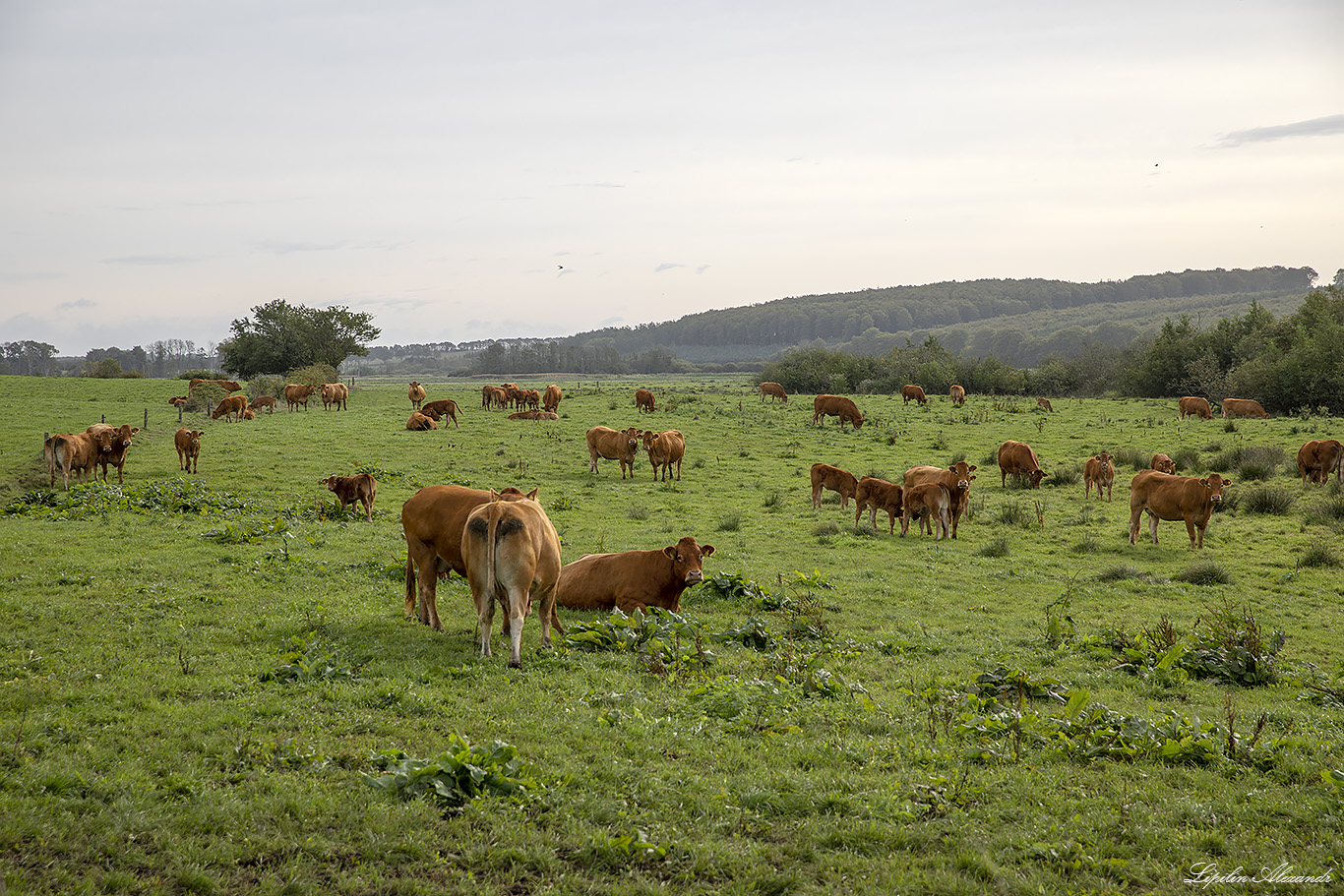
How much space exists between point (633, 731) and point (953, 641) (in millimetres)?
5450

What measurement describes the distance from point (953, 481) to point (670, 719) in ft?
46.4

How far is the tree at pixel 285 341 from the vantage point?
6656cm

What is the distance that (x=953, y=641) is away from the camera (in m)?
10.6

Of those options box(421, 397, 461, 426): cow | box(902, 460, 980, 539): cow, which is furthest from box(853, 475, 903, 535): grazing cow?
box(421, 397, 461, 426): cow

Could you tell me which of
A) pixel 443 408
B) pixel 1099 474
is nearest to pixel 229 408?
pixel 443 408

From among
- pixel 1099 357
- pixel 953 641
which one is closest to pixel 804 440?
pixel 953 641

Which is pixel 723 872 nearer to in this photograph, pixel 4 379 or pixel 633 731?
pixel 633 731

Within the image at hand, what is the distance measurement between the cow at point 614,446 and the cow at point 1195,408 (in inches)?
1240

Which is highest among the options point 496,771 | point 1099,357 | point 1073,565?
point 1099,357

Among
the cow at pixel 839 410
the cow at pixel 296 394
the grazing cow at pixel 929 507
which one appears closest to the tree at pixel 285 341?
the cow at pixel 296 394

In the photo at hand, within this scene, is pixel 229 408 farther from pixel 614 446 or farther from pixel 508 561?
pixel 508 561

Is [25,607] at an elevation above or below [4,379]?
below

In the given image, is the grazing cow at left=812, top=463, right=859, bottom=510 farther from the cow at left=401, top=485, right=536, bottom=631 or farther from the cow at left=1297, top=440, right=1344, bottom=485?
the cow at left=1297, top=440, right=1344, bottom=485

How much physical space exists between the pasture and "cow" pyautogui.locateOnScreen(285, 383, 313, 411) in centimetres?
2937
